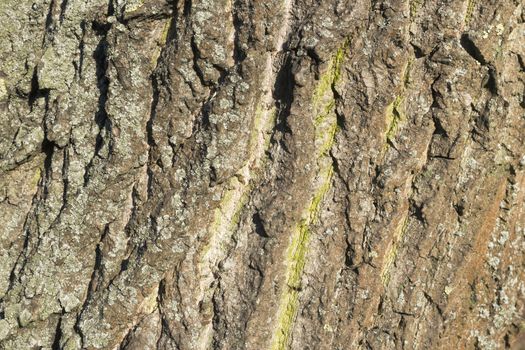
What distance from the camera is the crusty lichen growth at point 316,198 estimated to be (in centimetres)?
169

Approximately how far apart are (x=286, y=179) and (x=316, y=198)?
97 mm

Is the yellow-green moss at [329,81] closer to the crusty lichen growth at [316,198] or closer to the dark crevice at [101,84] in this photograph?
the crusty lichen growth at [316,198]

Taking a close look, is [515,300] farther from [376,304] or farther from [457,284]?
[376,304]

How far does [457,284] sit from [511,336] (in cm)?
27

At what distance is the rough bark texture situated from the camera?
167cm

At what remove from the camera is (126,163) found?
1.80m

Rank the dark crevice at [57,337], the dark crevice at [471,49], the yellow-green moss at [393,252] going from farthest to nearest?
the dark crevice at [57,337] < the yellow-green moss at [393,252] < the dark crevice at [471,49]

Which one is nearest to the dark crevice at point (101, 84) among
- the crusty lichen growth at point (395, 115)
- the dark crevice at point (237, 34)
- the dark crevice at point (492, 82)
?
the dark crevice at point (237, 34)

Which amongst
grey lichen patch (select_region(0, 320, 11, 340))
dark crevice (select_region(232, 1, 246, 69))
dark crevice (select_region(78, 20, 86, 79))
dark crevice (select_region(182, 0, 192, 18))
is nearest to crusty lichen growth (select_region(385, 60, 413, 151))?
dark crevice (select_region(232, 1, 246, 69))

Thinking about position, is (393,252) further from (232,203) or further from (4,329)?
(4,329)

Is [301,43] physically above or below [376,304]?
above

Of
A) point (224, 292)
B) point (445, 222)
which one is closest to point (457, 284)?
point (445, 222)

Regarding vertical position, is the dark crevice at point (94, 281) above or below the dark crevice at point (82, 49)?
below

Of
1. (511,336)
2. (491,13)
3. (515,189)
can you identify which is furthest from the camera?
(511,336)
